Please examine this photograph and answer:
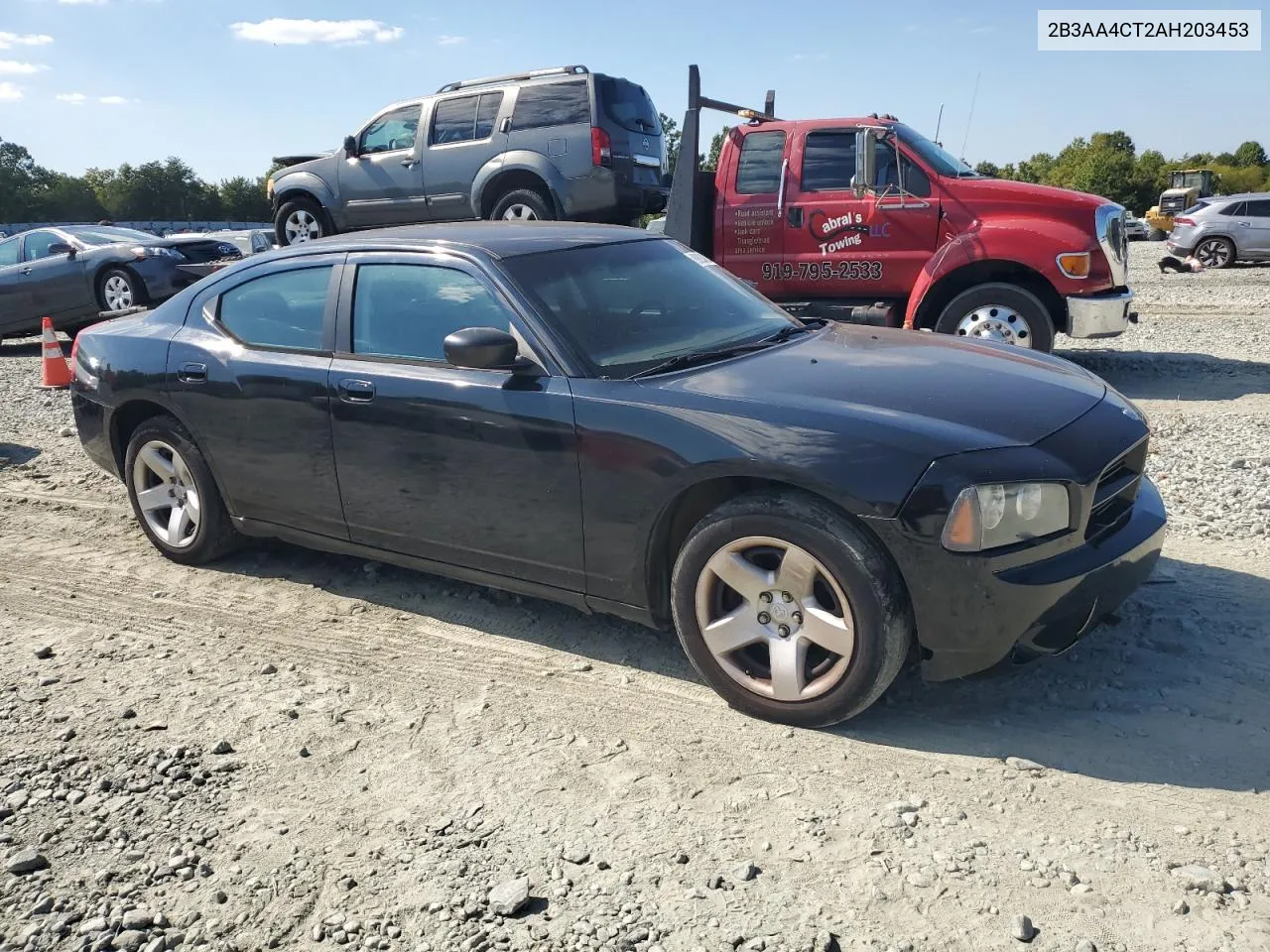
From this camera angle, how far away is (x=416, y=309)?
14.0 feet

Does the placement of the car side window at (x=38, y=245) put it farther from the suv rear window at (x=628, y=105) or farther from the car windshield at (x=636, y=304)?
the car windshield at (x=636, y=304)

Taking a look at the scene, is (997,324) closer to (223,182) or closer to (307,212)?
(307,212)

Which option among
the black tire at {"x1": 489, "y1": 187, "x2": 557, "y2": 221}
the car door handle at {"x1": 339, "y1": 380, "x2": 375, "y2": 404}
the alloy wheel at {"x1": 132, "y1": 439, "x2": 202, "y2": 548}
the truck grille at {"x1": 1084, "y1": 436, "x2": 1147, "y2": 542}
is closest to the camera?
the truck grille at {"x1": 1084, "y1": 436, "x2": 1147, "y2": 542}

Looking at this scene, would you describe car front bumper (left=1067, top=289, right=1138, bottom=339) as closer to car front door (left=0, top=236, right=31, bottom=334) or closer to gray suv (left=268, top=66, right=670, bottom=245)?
gray suv (left=268, top=66, right=670, bottom=245)

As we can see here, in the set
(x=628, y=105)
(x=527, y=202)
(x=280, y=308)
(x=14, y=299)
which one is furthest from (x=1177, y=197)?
(x=280, y=308)

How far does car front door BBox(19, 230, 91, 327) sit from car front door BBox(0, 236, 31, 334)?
69mm

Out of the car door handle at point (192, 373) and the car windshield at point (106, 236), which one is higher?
the car windshield at point (106, 236)

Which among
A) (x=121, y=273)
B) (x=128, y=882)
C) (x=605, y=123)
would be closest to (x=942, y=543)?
(x=128, y=882)

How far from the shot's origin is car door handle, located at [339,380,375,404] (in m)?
4.22

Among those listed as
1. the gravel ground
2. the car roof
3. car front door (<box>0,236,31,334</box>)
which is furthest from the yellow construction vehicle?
the gravel ground

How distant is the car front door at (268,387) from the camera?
446 cm

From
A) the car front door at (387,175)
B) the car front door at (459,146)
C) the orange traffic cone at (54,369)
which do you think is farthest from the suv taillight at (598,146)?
the orange traffic cone at (54,369)

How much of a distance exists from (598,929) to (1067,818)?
1.35 metres

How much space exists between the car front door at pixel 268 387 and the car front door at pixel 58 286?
9665 mm
